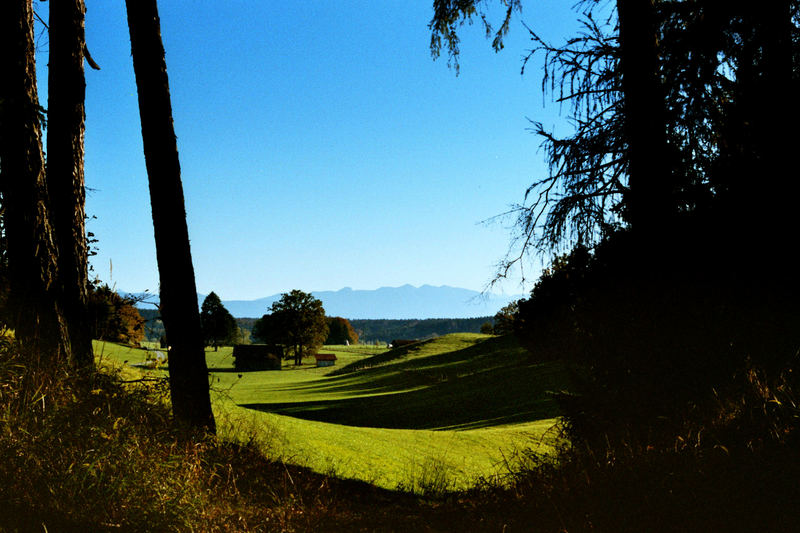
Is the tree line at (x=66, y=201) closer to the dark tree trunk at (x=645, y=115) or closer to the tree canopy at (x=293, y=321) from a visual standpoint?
the dark tree trunk at (x=645, y=115)

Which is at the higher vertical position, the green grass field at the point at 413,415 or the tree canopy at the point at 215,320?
the tree canopy at the point at 215,320

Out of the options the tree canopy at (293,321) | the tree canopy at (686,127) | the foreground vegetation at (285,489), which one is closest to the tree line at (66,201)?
the foreground vegetation at (285,489)

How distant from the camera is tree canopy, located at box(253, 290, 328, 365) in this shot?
74812mm

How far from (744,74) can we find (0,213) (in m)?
8.96

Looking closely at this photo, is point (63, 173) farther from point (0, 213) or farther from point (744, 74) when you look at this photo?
point (744, 74)

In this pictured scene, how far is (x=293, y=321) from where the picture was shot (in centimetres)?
7488

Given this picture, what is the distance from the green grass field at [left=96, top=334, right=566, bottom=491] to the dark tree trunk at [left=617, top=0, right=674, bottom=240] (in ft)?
11.3

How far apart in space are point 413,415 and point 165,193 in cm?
1956

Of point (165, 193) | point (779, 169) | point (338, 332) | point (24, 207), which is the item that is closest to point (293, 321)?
point (165, 193)

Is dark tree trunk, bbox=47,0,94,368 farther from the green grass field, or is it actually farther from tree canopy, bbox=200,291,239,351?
tree canopy, bbox=200,291,239,351

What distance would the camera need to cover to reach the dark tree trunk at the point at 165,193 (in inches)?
261

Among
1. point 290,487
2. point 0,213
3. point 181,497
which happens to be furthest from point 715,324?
point 0,213

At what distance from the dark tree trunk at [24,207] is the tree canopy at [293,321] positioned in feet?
225

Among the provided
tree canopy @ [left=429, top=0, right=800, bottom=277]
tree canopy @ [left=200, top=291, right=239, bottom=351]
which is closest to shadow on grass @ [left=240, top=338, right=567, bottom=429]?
tree canopy @ [left=429, top=0, right=800, bottom=277]
